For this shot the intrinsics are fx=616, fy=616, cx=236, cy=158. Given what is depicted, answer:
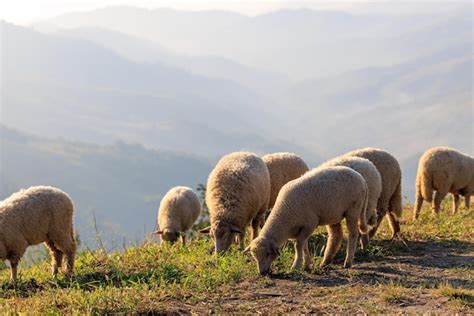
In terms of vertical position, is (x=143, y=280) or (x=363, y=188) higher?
(x=363, y=188)

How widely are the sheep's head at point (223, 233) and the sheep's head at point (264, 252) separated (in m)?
2.31

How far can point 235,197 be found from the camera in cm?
1186

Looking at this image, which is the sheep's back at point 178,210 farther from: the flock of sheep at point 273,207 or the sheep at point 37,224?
the sheep at point 37,224

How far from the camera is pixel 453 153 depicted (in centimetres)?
1670

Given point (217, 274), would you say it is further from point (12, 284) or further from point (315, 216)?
point (12, 284)

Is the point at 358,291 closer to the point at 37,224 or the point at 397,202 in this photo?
the point at 397,202

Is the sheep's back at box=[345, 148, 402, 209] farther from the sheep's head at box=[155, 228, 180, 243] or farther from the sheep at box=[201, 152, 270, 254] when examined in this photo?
the sheep's head at box=[155, 228, 180, 243]

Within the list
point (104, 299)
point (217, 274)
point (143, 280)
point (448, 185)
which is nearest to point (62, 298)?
point (104, 299)

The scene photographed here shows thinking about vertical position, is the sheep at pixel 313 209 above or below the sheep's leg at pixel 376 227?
above

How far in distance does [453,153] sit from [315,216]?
28.8 ft

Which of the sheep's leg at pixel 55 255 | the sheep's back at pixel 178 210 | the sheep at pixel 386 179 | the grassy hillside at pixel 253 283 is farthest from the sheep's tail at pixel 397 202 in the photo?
the sheep's back at pixel 178 210

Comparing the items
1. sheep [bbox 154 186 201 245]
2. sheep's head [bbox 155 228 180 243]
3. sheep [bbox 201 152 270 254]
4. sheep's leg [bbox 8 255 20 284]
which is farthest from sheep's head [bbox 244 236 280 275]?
sheep's head [bbox 155 228 180 243]

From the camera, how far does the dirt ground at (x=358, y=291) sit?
7.15 metres

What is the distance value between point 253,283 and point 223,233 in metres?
3.15
